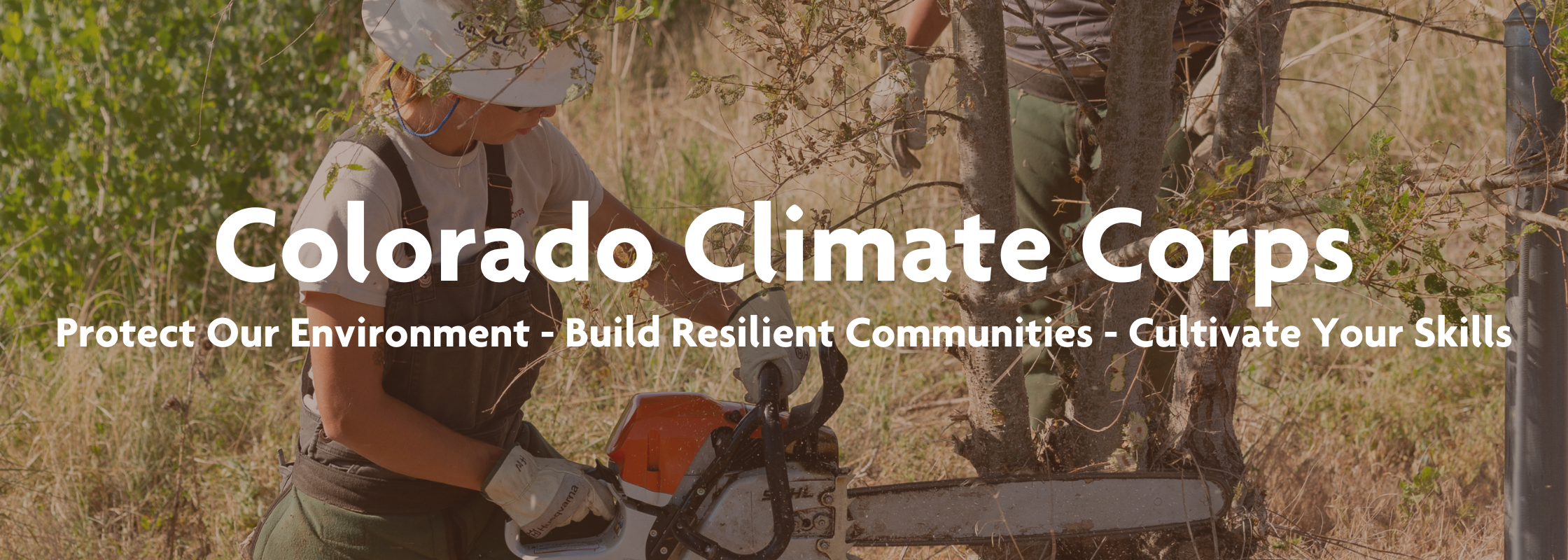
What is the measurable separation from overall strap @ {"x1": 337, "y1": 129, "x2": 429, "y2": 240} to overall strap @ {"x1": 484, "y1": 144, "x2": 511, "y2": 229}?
19 centimetres

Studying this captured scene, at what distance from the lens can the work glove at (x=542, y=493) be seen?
6.84ft

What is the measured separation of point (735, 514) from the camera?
209 cm

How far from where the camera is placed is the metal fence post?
205 centimetres

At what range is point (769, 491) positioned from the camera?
2.07m

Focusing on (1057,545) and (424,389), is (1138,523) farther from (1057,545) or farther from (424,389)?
(424,389)

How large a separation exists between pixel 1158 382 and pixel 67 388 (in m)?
3.44

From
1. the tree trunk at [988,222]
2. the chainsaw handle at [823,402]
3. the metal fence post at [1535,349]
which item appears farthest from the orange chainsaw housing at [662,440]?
the metal fence post at [1535,349]

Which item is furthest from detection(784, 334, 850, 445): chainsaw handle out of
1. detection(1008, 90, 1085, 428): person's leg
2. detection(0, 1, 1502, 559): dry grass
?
detection(1008, 90, 1085, 428): person's leg

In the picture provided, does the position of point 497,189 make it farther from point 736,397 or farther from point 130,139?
point 130,139

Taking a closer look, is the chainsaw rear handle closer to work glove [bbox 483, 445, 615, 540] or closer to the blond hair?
work glove [bbox 483, 445, 615, 540]

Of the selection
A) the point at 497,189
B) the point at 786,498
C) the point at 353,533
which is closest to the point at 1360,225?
the point at 786,498

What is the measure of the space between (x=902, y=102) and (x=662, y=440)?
764 mm

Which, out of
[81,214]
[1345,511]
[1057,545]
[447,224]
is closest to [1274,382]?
[1345,511]

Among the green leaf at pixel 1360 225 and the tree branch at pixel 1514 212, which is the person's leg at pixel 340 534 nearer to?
the green leaf at pixel 1360 225
